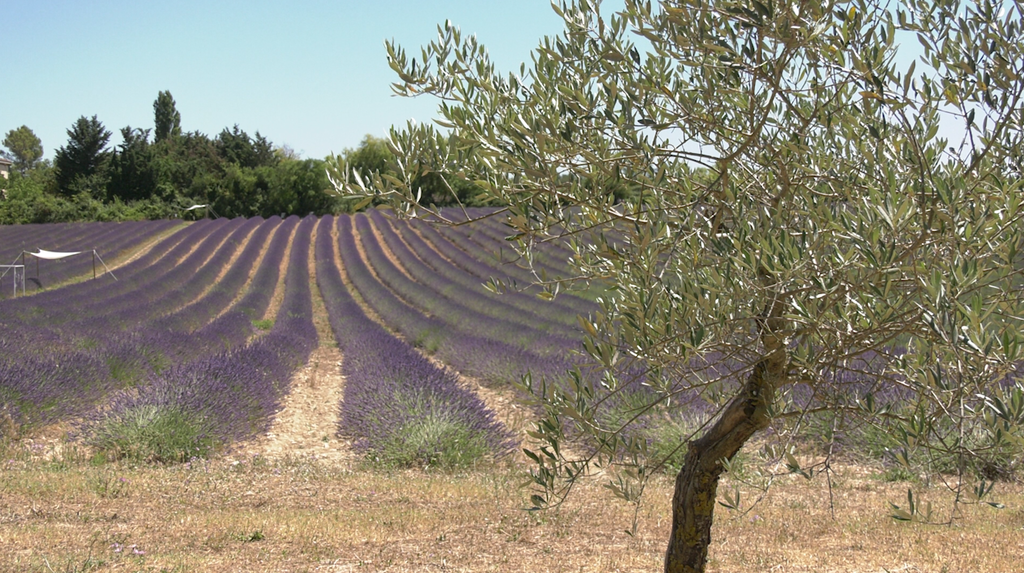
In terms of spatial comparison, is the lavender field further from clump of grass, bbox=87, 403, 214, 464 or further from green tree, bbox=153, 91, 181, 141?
green tree, bbox=153, 91, 181, 141

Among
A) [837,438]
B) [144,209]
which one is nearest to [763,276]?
[837,438]

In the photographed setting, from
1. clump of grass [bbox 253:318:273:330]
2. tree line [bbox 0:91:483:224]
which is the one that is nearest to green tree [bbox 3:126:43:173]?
tree line [bbox 0:91:483:224]

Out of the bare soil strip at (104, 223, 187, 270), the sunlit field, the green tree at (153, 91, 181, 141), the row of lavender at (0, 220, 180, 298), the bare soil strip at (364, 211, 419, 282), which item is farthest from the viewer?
the green tree at (153, 91, 181, 141)

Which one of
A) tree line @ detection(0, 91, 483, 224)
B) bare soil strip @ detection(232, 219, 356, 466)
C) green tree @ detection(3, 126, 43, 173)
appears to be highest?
green tree @ detection(3, 126, 43, 173)

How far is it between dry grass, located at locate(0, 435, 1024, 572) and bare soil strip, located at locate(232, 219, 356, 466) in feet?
2.18

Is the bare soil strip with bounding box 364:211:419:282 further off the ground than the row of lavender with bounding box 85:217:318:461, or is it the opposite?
the bare soil strip with bounding box 364:211:419:282

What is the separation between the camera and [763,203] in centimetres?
238

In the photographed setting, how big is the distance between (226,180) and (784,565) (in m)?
52.1

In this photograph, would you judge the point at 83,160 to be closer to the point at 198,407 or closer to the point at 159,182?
the point at 159,182

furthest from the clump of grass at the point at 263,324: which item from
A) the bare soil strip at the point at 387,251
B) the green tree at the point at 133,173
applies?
the green tree at the point at 133,173

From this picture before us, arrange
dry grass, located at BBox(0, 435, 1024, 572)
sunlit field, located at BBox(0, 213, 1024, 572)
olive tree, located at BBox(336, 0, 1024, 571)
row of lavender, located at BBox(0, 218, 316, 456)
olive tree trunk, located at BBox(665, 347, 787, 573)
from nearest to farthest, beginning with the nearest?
olive tree, located at BBox(336, 0, 1024, 571) → olive tree trunk, located at BBox(665, 347, 787, 573) → dry grass, located at BBox(0, 435, 1024, 572) → sunlit field, located at BBox(0, 213, 1024, 572) → row of lavender, located at BBox(0, 218, 316, 456)

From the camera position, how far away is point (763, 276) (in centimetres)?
232

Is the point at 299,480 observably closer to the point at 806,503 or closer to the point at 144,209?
the point at 806,503

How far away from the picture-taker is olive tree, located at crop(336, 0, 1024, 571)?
187 cm
